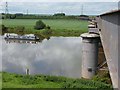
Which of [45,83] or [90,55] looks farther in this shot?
[90,55]

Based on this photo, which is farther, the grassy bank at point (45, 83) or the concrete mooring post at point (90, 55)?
the concrete mooring post at point (90, 55)

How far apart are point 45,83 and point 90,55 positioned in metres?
4.14

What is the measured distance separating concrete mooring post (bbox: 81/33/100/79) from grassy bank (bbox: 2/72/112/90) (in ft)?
7.09

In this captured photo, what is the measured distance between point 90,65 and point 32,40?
38.0 meters

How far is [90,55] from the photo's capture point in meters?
20.5

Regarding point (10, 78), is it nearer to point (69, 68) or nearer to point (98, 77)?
point (98, 77)

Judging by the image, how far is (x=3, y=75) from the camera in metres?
20.9

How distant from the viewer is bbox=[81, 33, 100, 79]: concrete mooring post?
20406 mm

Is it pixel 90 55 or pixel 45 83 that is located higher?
pixel 90 55

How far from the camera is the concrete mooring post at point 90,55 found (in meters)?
20.4

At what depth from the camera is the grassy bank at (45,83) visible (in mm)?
17080

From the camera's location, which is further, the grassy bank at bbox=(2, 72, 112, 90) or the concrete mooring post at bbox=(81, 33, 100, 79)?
the concrete mooring post at bbox=(81, 33, 100, 79)

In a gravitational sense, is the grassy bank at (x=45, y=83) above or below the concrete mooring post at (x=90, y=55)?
below

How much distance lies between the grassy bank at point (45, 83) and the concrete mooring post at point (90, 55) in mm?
2160
